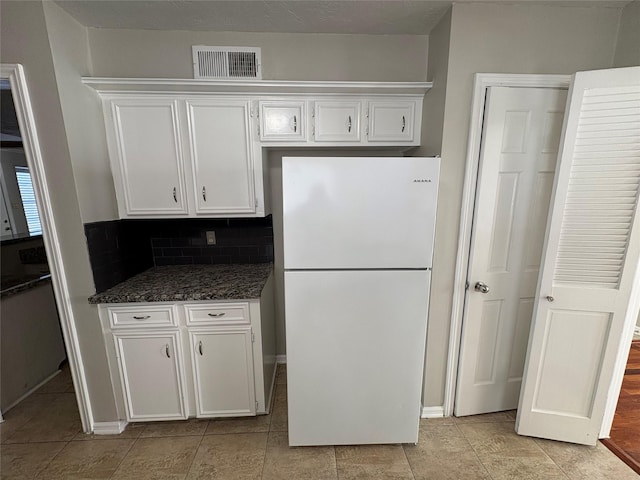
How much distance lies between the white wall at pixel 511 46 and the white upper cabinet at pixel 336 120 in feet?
1.81

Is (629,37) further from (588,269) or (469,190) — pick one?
(588,269)

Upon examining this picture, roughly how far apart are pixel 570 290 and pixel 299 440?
175cm

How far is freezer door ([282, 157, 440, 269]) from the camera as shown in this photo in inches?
52.5

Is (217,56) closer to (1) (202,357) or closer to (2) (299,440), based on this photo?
(1) (202,357)

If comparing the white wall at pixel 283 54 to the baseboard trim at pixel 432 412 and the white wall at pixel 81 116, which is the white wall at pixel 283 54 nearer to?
the white wall at pixel 81 116

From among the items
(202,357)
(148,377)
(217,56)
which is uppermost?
(217,56)

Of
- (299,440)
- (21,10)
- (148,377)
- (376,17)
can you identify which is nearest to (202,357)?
(148,377)

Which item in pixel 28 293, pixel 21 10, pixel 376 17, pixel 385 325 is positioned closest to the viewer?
pixel 21 10

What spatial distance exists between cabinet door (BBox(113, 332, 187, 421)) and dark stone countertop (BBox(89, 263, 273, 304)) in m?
0.25

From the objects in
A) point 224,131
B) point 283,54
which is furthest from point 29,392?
point 283,54

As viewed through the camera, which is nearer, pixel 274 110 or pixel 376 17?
pixel 376 17

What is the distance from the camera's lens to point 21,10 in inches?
52.8

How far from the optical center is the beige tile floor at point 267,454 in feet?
5.01

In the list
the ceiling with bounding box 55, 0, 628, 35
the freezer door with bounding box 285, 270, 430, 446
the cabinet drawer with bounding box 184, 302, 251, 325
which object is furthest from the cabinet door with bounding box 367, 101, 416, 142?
the cabinet drawer with bounding box 184, 302, 251, 325
